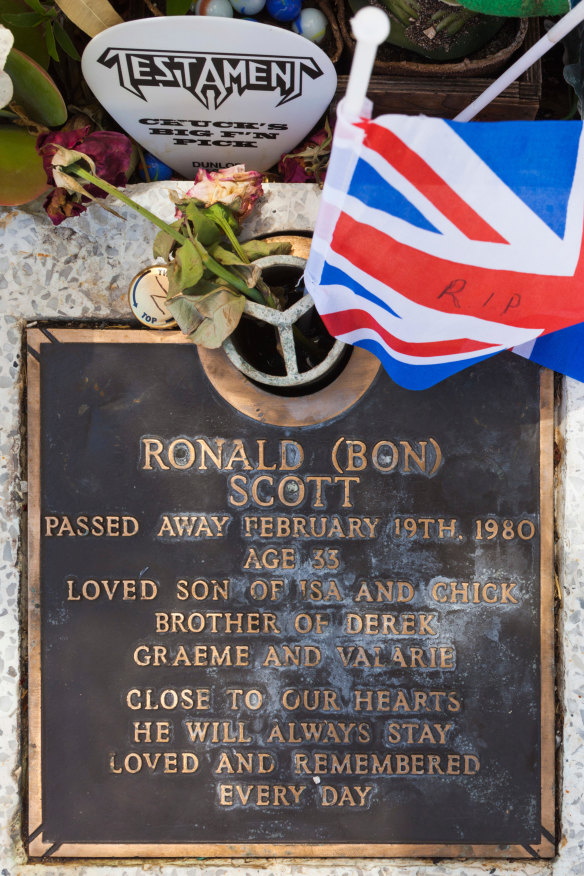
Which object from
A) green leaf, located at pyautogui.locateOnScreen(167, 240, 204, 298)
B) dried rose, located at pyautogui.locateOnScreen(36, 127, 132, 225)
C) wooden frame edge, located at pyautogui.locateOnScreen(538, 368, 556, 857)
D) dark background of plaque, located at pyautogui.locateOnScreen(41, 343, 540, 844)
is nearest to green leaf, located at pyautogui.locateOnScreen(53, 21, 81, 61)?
dried rose, located at pyautogui.locateOnScreen(36, 127, 132, 225)

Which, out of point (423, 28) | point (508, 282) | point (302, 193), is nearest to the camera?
point (508, 282)

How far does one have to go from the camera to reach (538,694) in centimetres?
196

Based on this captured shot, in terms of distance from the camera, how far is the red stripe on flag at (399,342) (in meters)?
1.55

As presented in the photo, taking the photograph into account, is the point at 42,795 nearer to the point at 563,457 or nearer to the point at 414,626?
the point at 414,626

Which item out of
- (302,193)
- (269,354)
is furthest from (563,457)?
(302,193)

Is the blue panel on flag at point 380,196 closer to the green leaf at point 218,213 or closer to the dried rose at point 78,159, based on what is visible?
the green leaf at point 218,213

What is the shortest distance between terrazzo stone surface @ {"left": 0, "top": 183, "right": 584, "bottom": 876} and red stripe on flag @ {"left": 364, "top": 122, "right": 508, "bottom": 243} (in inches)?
31.6

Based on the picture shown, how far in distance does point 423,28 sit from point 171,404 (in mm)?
1306

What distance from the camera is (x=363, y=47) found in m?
0.95

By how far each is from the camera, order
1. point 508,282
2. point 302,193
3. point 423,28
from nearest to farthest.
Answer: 1. point 508,282
2. point 423,28
3. point 302,193

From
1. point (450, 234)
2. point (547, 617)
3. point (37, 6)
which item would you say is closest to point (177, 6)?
point (37, 6)

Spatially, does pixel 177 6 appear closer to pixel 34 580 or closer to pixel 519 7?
pixel 519 7

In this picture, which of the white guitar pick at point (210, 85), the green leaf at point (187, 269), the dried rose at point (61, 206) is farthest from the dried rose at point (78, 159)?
→ the green leaf at point (187, 269)

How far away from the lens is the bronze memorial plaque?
1950 millimetres
